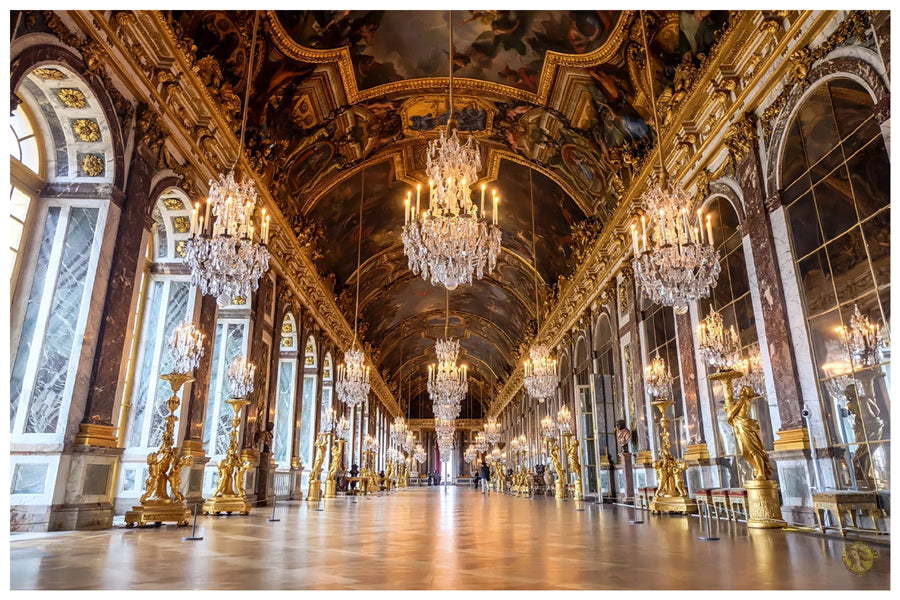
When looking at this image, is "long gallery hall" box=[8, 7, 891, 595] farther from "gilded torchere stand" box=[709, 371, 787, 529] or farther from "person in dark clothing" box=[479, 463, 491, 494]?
"person in dark clothing" box=[479, 463, 491, 494]

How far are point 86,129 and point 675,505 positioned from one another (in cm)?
1027

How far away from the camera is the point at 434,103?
1345cm

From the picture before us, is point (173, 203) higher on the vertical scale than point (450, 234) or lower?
higher

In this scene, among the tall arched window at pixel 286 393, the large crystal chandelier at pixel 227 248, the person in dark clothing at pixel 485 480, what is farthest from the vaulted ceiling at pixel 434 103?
the person in dark clothing at pixel 485 480

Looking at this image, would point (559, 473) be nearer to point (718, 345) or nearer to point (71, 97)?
point (718, 345)

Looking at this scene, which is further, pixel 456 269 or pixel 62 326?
pixel 62 326

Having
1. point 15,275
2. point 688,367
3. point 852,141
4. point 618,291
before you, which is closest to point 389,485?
point 618,291

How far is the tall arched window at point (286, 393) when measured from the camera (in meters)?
15.5

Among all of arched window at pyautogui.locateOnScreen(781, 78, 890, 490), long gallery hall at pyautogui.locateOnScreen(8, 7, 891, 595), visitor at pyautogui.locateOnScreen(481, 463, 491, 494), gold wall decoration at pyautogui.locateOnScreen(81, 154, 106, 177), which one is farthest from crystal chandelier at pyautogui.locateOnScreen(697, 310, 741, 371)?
visitor at pyautogui.locateOnScreen(481, 463, 491, 494)

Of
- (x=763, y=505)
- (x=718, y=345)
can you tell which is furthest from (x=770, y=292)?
(x=763, y=505)

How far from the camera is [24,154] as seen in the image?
6777mm

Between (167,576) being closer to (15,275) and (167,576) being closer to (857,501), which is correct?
(15,275)

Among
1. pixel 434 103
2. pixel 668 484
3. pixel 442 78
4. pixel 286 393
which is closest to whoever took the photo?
pixel 668 484

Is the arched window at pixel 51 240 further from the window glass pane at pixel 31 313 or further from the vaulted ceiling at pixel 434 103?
the vaulted ceiling at pixel 434 103
